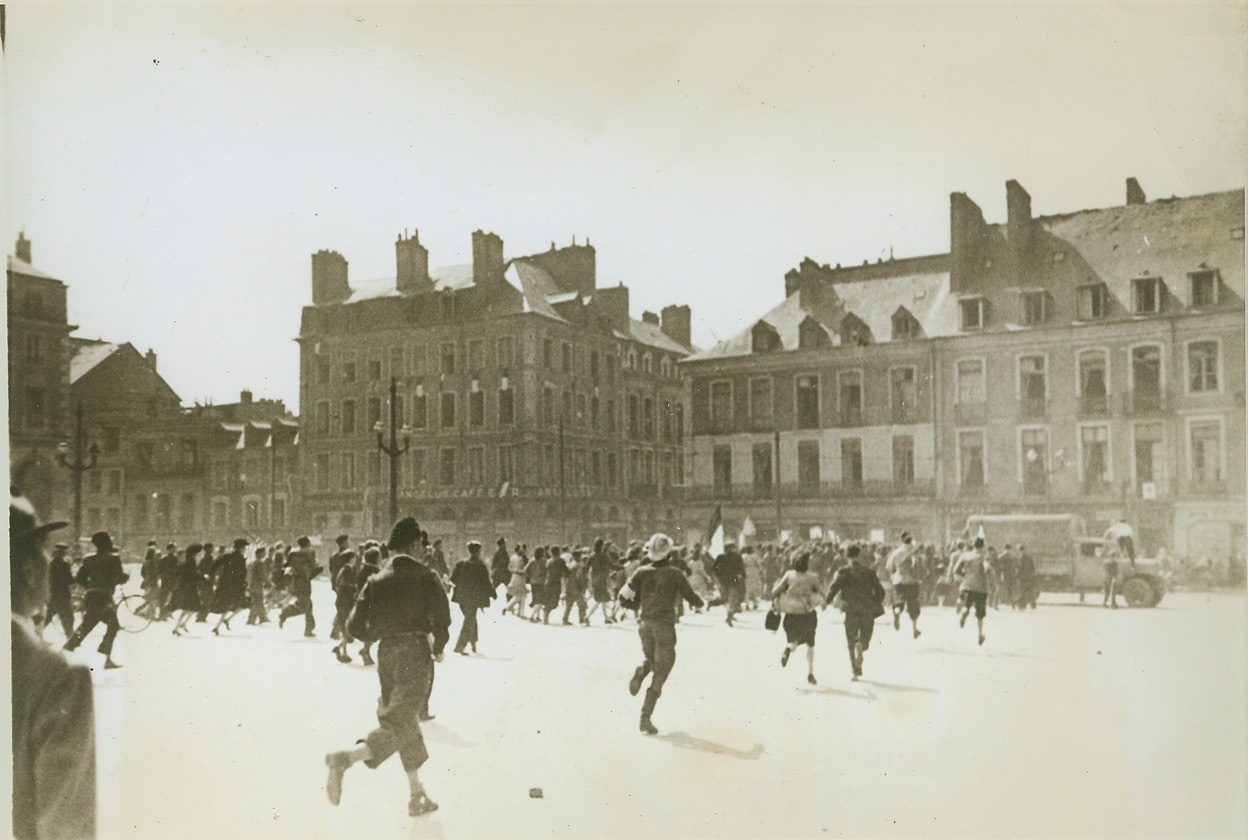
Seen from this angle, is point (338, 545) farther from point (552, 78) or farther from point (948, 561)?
point (948, 561)

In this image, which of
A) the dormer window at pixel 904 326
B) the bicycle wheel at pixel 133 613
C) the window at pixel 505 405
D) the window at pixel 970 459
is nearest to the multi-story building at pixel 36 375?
the bicycle wheel at pixel 133 613

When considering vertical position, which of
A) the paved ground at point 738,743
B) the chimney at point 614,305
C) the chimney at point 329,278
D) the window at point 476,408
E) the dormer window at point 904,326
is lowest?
the paved ground at point 738,743

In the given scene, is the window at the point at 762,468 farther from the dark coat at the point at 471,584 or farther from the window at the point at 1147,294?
the window at the point at 1147,294

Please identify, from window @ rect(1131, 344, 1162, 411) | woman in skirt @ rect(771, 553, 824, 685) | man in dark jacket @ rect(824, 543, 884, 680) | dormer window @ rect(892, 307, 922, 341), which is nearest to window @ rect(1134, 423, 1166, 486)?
window @ rect(1131, 344, 1162, 411)

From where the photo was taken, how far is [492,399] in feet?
25.8

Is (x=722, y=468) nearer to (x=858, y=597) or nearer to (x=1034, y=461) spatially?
(x=858, y=597)

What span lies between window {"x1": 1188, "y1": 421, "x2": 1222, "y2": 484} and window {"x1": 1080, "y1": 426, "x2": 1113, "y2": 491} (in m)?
0.52

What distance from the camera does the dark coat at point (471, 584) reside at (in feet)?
26.3

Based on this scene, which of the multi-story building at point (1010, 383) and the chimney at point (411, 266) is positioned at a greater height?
the chimney at point (411, 266)

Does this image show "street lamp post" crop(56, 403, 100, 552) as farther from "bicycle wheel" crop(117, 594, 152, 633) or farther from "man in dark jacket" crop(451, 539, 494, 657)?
"man in dark jacket" crop(451, 539, 494, 657)

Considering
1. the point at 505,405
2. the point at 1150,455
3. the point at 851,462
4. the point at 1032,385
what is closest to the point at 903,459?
the point at 851,462

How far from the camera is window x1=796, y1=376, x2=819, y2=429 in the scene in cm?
791

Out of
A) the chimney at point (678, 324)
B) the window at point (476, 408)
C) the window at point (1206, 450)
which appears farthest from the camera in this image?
the window at point (476, 408)

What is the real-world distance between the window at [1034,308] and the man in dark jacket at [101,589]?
6.65 m
